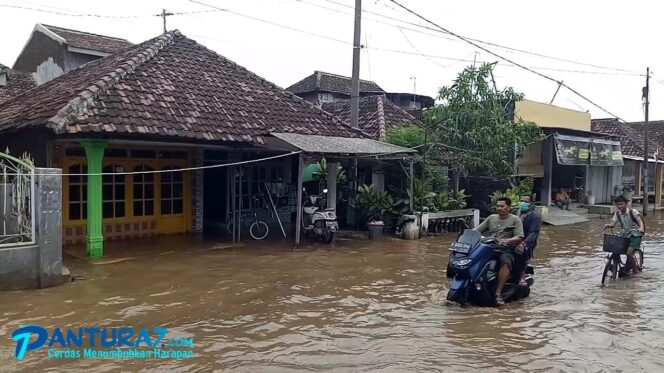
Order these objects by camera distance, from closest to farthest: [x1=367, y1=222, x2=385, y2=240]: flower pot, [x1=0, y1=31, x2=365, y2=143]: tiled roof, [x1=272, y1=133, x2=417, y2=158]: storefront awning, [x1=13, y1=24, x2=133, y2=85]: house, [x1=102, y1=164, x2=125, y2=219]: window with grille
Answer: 1. [x1=0, y1=31, x2=365, y2=143]: tiled roof
2. [x1=272, y1=133, x2=417, y2=158]: storefront awning
3. [x1=102, y1=164, x2=125, y2=219]: window with grille
4. [x1=367, y1=222, x2=385, y2=240]: flower pot
5. [x1=13, y1=24, x2=133, y2=85]: house

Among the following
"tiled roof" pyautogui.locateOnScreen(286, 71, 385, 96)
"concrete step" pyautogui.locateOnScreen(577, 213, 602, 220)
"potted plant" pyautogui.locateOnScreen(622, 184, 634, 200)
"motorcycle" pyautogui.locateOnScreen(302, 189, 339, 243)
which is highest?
"tiled roof" pyautogui.locateOnScreen(286, 71, 385, 96)

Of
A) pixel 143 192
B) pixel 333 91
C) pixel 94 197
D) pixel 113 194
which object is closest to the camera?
pixel 94 197

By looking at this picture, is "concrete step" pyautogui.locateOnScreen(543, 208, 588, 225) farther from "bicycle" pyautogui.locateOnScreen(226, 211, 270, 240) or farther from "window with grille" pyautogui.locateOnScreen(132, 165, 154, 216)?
"window with grille" pyautogui.locateOnScreen(132, 165, 154, 216)

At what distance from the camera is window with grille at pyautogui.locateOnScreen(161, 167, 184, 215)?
42.3ft

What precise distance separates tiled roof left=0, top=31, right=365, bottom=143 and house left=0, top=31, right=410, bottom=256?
0.03 meters

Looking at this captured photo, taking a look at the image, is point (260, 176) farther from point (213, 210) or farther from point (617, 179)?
point (617, 179)

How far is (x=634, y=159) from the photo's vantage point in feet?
83.7

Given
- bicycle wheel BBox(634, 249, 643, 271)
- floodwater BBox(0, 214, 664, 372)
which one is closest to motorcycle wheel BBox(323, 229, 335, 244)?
floodwater BBox(0, 214, 664, 372)

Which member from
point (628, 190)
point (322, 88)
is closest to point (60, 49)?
point (322, 88)

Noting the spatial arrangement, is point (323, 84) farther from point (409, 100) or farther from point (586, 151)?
point (586, 151)

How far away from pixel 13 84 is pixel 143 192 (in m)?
10.2

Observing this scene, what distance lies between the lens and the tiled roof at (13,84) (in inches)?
682

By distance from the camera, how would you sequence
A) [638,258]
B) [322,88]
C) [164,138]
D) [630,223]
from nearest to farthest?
[630,223] → [638,258] → [164,138] → [322,88]

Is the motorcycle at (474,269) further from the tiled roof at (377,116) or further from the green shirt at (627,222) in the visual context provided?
the tiled roof at (377,116)
